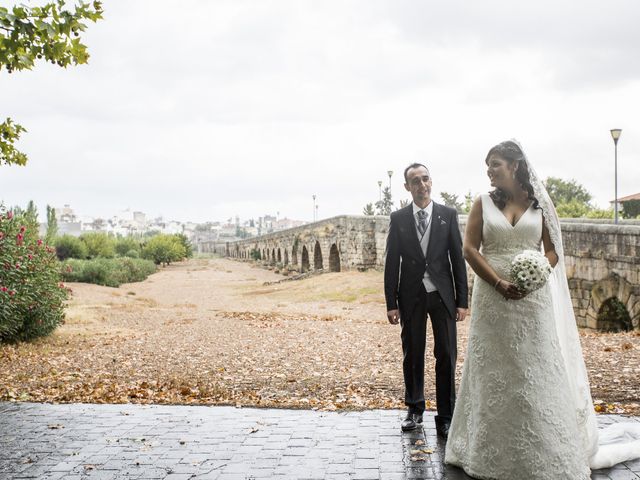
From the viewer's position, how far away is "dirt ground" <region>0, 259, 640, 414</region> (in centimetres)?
705

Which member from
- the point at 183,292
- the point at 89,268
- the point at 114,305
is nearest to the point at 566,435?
the point at 114,305

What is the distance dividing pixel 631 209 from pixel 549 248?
145 feet

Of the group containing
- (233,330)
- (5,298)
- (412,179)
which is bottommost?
(233,330)

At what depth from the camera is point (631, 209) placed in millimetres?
43594

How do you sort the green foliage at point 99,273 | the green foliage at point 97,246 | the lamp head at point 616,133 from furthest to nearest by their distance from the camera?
the green foliage at point 97,246, the green foliage at point 99,273, the lamp head at point 616,133

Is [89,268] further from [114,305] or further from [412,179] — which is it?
[412,179]

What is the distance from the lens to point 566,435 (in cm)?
385

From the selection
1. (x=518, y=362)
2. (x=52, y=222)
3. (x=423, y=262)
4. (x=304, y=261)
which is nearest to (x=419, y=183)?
(x=423, y=262)

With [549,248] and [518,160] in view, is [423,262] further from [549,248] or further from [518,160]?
[518,160]

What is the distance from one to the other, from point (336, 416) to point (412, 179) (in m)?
2.31

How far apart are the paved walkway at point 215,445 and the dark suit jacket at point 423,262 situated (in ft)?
3.60

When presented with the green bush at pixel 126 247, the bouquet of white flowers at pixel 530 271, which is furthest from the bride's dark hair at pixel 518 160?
the green bush at pixel 126 247

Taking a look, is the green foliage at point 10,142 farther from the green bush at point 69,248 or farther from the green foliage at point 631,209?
the green foliage at point 631,209

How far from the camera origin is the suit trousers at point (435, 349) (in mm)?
4867
